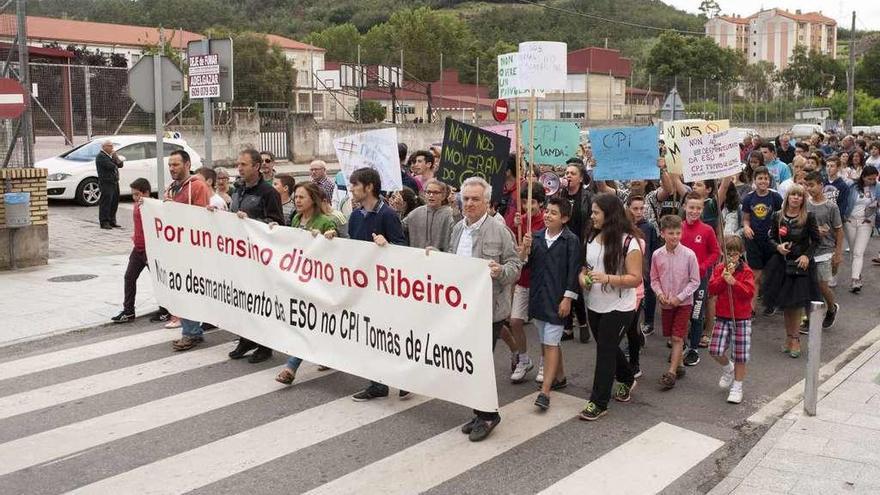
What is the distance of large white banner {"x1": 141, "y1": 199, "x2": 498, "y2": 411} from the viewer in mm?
5855

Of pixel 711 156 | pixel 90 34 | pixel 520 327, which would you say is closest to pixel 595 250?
pixel 520 327

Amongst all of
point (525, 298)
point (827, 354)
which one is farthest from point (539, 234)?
point (827, 354)

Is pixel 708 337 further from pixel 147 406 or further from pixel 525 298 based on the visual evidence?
pixel 147 406

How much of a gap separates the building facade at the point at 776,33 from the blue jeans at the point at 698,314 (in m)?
156

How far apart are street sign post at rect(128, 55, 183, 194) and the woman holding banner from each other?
6.80m

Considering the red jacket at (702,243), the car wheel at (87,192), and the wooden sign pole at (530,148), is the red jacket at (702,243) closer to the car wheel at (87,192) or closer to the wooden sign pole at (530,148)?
the wooden sign pole at (530,148)

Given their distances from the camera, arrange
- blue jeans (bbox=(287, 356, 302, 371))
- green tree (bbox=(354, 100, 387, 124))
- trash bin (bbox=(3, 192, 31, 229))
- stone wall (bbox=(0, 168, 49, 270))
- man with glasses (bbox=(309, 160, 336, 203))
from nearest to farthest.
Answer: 1. blue jeans (bbox=(287, 356, 302, 371))
2. man with glasses (bbox=(309, 160, 336, 203))
3. trash bin (bbox=(3, 192, 31, 229))
4. stone wall (bbox=(0, 168, 49, 270))
5. green tree (bbox=(354, 100, 387, 124))

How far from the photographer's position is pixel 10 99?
451 inches

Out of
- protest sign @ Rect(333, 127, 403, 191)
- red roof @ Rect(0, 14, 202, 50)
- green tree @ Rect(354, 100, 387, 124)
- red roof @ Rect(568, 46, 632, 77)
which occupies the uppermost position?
red roof @ Rect(0, 14, 202, 50)

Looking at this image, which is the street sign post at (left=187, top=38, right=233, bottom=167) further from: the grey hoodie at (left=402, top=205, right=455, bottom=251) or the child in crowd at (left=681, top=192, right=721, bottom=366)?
the child in crowd at (left=681, top=192, right=721, bottom=366)

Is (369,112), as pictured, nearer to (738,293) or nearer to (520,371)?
(520,371)

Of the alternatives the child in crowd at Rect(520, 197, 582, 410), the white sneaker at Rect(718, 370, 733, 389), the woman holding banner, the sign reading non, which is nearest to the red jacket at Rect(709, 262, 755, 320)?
the white sneaker at Rect(718, 370, 733, 389)

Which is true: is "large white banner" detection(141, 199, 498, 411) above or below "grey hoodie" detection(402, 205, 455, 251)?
below

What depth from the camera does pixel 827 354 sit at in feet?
27.8
